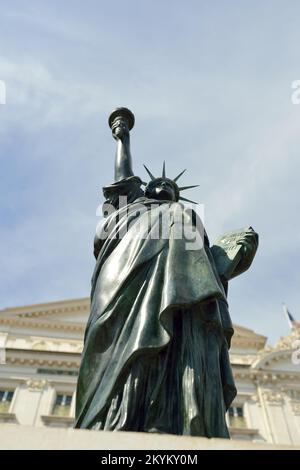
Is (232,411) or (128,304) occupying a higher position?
(232,411)

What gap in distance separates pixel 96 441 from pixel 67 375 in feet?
80.3

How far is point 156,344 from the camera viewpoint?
3.01 meters

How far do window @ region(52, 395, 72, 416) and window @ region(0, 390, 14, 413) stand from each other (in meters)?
2.49

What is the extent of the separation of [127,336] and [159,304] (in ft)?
1.15

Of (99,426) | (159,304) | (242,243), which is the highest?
(242,243)

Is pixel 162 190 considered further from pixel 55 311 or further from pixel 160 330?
pixel 55 311

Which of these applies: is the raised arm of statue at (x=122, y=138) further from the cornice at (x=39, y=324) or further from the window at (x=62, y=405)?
the cornice at (x=39, y=324)

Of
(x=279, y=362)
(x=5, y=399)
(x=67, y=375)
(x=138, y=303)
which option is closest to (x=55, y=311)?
(x=67, y=375)

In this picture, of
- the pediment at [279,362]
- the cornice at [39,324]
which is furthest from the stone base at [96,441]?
the cornice at [39,324]

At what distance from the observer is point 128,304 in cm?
348
